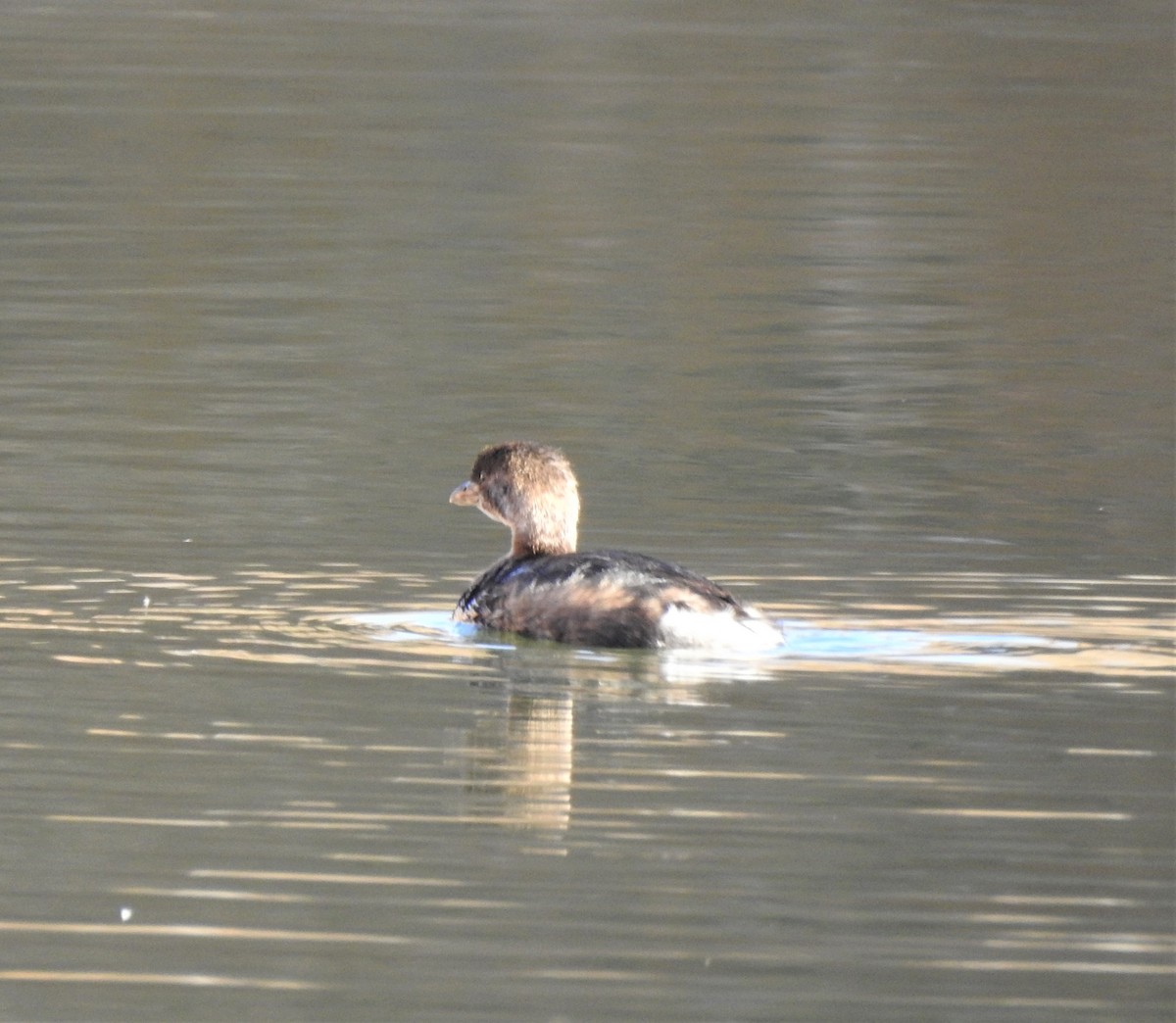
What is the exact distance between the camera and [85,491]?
1280 centimetres

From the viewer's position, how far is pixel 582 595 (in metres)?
9.90

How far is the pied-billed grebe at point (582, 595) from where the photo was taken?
966 cm

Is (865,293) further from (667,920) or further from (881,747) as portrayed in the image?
(667,920)

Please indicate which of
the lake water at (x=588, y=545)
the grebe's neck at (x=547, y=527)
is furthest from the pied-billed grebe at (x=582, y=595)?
the lake water at (x=588, y=545)

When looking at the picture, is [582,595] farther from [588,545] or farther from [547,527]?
[588,545]

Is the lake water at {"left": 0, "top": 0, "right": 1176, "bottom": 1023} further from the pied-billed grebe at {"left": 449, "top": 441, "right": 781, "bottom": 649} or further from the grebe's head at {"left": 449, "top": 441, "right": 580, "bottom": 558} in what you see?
the grebe's head at {"left": 449, "top": 441, "right": 580, "bottom": 558}

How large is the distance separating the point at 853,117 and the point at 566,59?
8520 millimetres

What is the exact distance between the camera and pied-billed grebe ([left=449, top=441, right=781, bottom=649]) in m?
9.66

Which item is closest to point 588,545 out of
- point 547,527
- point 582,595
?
point 547,527

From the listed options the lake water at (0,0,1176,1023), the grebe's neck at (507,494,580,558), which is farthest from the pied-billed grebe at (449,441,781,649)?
the lake water at (0,0,1176,1023)

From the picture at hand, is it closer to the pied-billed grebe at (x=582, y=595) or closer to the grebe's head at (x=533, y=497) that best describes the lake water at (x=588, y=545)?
the pied-billed grebe at (x=582, y=595)

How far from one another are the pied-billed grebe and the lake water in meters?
0.13

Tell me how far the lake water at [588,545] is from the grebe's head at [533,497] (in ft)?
1.22

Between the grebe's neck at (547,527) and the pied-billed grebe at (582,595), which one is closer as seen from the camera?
the pied-billed grebe at (582,595)
